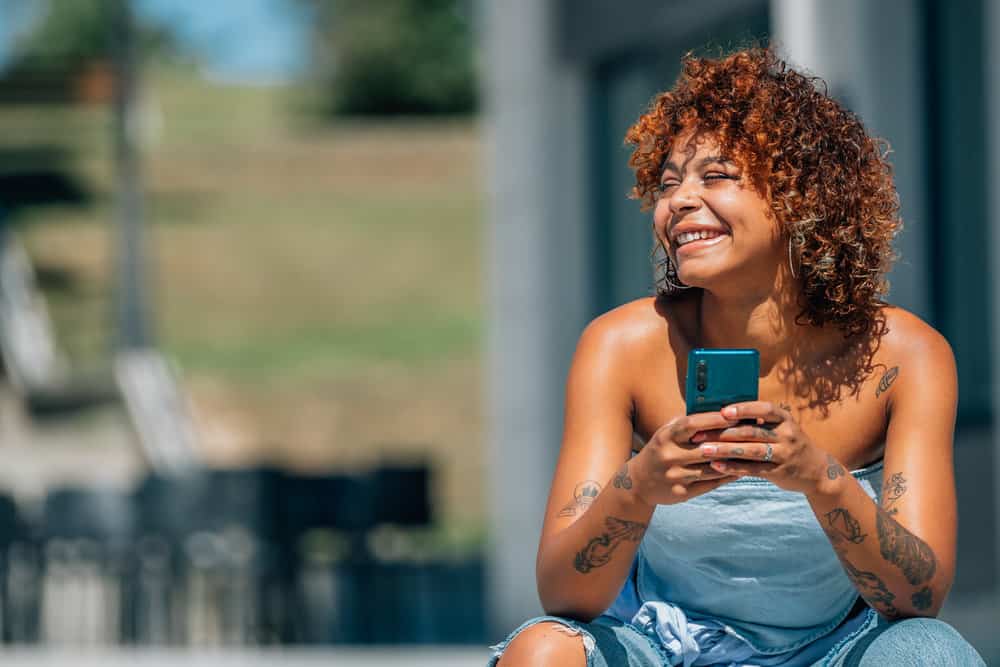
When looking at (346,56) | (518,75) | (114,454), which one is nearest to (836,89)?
(518,75)

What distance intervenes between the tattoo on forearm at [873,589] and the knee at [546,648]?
1.14ft

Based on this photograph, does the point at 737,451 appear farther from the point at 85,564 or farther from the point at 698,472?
the point at 85,564

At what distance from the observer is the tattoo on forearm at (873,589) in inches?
79.0

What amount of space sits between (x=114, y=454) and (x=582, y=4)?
594 centimetres

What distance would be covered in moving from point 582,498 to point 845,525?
1.22 feet

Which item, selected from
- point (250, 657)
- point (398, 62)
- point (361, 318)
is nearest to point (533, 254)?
point (250, 657)

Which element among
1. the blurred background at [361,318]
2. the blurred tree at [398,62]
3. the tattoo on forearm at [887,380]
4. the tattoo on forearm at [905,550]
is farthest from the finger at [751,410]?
the blurred tree at [398,62]

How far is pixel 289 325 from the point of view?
24.7 metres

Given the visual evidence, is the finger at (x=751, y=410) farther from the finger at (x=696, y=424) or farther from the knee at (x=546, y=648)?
the knee at (x=546, y=648)

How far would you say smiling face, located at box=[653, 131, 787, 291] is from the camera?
212 centimetres

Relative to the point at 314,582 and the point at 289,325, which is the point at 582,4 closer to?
the point at 314,582

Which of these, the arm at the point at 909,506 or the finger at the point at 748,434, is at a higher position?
the finger at the point at 748,434

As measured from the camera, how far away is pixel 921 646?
6.46 feet

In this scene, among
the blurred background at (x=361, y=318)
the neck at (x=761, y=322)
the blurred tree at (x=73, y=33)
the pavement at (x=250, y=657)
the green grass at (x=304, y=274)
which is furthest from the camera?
the blurred tree at (x=73, y=33)
